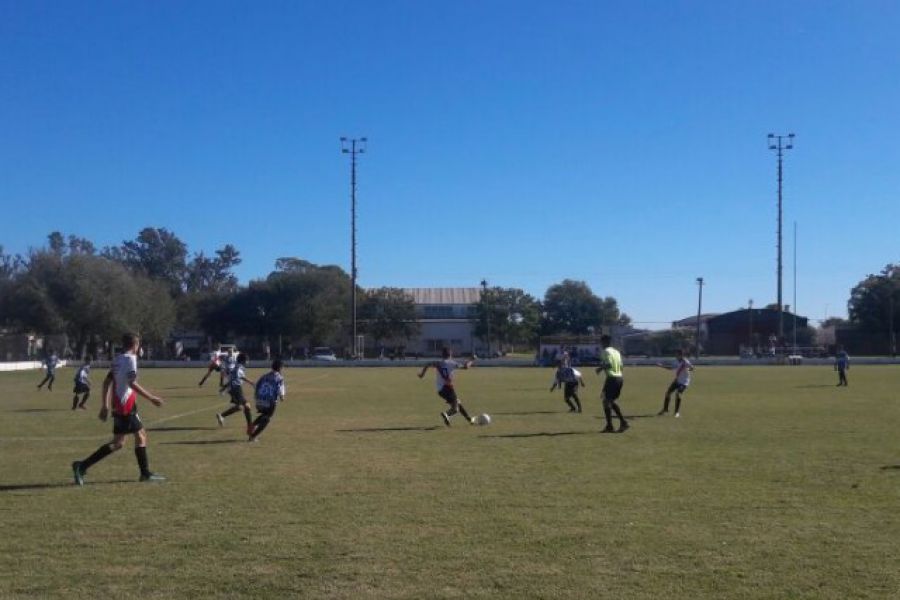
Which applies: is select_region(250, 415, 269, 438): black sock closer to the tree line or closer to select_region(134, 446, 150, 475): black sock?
select_region(134, 446, 150, 475): black sock

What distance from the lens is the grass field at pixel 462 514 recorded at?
6.92 metres

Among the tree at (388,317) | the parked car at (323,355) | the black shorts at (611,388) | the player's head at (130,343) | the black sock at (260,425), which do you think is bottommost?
the parked car at (323,355)

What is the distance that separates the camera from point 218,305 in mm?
105562

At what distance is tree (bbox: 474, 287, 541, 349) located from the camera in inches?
4053

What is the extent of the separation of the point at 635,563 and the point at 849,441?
986cm

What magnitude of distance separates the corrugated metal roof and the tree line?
12530 mm

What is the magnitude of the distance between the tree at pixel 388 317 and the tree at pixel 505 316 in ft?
24.4

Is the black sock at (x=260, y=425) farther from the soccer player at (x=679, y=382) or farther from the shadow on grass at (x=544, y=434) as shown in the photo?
the soccer player at (x=679, y=382)

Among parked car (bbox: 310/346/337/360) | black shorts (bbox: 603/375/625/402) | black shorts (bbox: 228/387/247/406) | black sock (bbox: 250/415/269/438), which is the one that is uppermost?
black shorts (bbox: 603/375/625/402)

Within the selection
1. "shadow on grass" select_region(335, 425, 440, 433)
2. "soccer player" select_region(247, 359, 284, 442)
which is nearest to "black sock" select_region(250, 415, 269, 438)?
"soccer player" select_region(247, 359, 284, 442)

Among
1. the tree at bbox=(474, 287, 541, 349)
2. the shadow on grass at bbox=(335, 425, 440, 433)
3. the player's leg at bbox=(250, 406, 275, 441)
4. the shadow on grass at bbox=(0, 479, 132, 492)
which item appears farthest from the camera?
the tree at bbox=(474, 287, 541, 349)

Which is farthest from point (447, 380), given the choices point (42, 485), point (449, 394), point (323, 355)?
point (323, 355)

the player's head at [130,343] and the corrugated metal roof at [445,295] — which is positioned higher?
the corrugated metal roof at [445,295]

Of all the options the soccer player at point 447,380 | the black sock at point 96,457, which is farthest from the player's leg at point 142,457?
the soccer player at point 447,380
